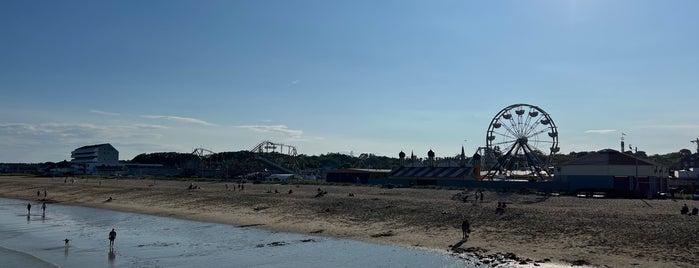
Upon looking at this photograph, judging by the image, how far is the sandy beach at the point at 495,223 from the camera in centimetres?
2352

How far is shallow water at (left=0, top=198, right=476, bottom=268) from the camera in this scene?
24703 millimetres

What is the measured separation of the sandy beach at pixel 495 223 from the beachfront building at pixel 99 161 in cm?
12856

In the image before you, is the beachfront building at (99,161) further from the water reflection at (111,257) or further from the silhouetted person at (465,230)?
the silhouetted person at (465,230)

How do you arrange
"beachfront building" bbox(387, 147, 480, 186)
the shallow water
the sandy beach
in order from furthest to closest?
"beachfront building" bbox(387, 147, 480, 186)
the shallow water
the sandy beach

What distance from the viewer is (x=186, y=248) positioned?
94.8 ft

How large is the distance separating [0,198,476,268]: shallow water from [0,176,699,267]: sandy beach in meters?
2.28

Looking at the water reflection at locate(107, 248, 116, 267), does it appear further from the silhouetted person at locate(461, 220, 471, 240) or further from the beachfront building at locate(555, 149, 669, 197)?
the beachfront building at locate(555, 149, 669, 197)

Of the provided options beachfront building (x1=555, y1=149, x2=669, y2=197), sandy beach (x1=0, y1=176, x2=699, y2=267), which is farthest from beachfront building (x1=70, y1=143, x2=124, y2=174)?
Answer: beachfront building (x1=555, y1=149, x2=669, y2=197)

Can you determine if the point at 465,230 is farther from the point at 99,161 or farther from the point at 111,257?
the point at 99,161

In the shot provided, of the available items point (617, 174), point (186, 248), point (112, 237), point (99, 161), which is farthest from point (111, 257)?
point (99, 161)

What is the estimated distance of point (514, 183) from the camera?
6047 centimetres

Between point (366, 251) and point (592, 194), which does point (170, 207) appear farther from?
point (592, 194)

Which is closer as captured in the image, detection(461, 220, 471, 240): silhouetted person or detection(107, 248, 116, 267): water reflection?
detection(107, 248, 116, 267): water reflection

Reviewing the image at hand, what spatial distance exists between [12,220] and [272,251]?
1171 inches
